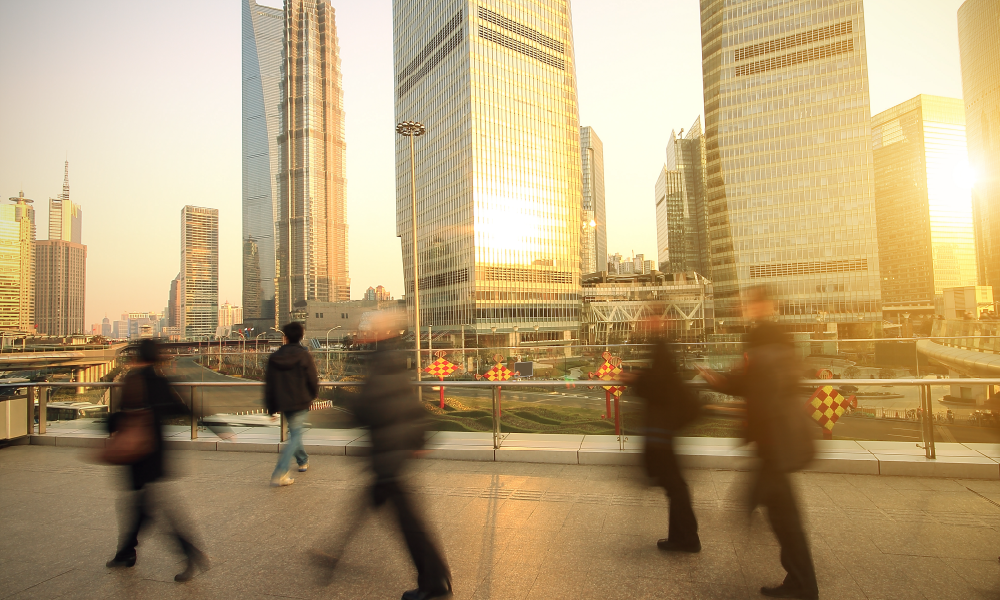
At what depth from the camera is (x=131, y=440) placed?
12.6ft

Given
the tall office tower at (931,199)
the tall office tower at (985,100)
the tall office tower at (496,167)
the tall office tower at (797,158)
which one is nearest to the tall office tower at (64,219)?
the tall office tower at (496,167)

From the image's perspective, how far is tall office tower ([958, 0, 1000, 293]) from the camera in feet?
335

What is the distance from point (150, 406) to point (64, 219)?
210759 millimetres

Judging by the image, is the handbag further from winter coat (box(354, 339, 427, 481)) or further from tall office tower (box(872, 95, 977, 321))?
tall office tower (box(872, 95, 977, 321))

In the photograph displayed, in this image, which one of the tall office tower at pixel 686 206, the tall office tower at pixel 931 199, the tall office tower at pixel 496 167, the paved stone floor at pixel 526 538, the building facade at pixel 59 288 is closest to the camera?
the paved stone floor at pixel 526 538

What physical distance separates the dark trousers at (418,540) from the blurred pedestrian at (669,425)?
1805 millimetres

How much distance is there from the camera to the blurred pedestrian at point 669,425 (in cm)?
395

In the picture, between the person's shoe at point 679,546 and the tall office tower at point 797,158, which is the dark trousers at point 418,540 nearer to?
the person's shoe at point 679,546

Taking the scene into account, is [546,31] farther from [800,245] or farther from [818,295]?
[818,295]

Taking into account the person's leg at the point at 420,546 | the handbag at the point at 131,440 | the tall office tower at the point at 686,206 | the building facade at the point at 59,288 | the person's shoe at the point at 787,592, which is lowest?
the person's shoe at the point at 787,592

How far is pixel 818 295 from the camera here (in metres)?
84.4

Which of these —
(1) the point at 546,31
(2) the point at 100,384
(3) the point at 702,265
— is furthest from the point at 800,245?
(2) the point at 100,384

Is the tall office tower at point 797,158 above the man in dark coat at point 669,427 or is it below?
above

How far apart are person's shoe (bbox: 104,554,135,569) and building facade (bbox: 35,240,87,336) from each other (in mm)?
167608
